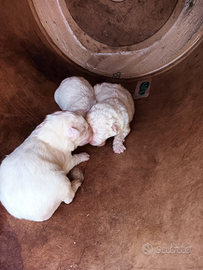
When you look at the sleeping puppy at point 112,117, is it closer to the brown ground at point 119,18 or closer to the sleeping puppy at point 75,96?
the sleeping puppy at point 75,96

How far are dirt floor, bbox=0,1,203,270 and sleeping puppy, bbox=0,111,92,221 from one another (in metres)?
0.26

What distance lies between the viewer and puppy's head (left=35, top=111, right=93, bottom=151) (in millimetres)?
1959

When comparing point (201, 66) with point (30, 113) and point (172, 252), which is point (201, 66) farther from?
point (30, 113)

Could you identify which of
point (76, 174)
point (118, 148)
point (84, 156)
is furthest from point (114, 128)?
point (76, 174)

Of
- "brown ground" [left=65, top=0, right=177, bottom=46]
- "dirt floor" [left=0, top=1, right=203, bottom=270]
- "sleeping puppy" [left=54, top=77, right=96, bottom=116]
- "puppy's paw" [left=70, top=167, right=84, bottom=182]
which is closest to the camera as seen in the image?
"dirt floor" [left=0, top=1, right=203, bottom=270]

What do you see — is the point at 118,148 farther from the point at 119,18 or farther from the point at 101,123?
the point at 119,18

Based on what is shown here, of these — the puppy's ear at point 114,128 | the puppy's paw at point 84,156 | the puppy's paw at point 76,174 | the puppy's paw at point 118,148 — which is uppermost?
the puppy's ear at point 114,128

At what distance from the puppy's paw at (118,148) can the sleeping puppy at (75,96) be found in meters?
0.57

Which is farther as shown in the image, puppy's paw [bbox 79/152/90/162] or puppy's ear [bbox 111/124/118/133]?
puppy's paw [bbox 79/152/90/162]

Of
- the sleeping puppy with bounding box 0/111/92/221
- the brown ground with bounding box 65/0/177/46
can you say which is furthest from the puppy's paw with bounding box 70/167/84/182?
the brown ground with bounding box 65/0/177/46

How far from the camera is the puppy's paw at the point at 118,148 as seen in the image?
2344 millimetres

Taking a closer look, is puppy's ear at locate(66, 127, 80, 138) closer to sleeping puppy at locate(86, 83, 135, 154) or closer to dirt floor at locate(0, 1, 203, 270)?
sleeping puppy at locate(86, 83, 135, 154)

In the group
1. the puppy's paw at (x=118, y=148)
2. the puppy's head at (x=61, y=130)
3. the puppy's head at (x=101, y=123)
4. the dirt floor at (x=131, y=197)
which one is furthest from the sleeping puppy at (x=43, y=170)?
the puppy's paw at (x=118, y=148)

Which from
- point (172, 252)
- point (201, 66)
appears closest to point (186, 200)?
point (172, 252)
